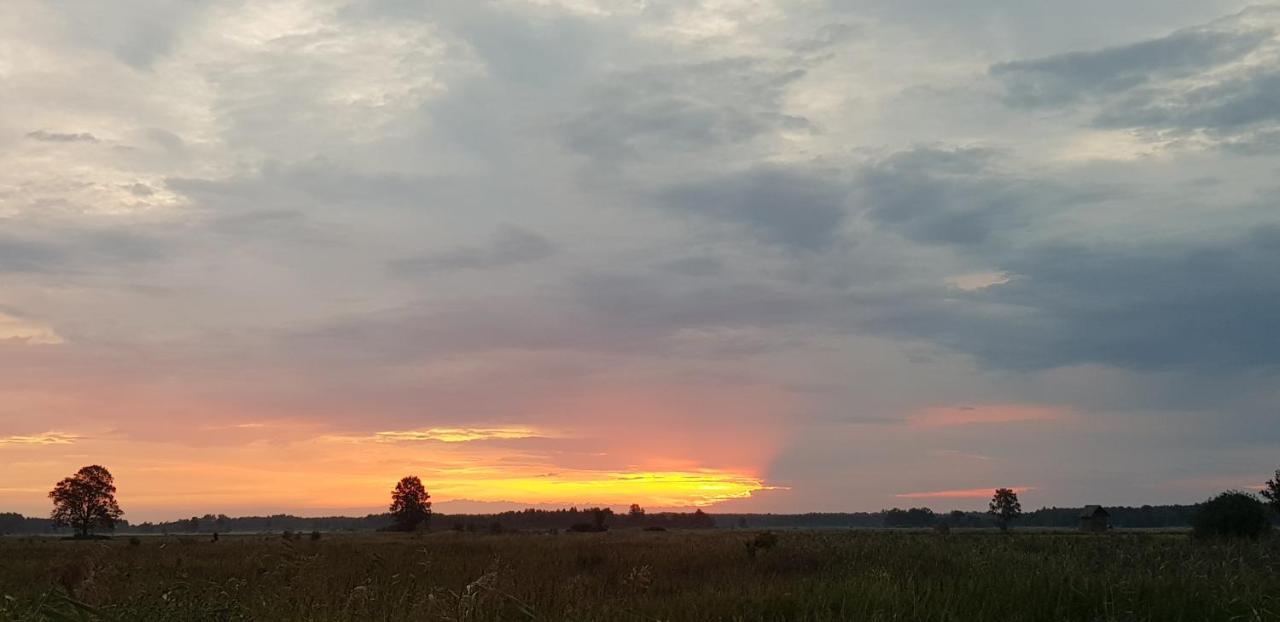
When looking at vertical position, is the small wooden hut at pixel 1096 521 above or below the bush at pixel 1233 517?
below

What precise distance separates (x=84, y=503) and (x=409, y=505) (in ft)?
139

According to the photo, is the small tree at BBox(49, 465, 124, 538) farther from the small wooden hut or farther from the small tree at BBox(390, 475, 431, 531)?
the small wooden hut

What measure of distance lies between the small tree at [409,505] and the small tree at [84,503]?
37.1 meters

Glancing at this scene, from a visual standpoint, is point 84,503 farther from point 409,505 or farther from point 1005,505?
point 1005,505

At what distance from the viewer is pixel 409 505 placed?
12988 cm

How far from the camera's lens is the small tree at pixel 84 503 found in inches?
4523

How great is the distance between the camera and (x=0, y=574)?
1798 centimetres

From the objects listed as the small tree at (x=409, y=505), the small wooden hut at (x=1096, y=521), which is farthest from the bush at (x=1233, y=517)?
the small tree at (x=409, y=505)

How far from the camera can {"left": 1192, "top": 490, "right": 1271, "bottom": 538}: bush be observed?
49.7 metres

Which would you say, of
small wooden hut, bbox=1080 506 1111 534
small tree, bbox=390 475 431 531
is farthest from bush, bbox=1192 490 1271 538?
small tree, bbox=390 475 431 531

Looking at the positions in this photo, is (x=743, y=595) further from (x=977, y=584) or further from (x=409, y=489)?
(x=409, y=489)

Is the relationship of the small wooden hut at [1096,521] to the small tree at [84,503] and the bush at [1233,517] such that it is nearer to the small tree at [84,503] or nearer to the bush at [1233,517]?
the bush at [1233,517]

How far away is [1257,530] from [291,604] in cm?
5725

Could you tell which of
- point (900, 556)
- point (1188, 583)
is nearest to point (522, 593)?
point (1188, 583)
